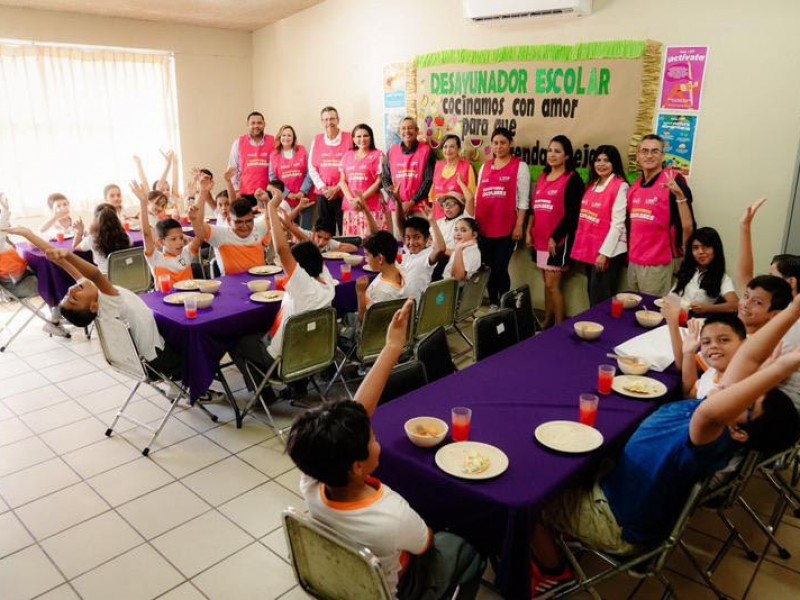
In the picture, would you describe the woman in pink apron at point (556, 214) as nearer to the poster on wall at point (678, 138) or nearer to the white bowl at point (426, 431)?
the poster on wall at point (678, 138)

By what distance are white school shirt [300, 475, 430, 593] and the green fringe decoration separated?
185 inches

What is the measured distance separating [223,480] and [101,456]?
2.79ft

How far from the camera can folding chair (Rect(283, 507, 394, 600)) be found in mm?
1655

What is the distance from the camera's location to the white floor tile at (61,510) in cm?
308

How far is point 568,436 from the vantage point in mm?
2350

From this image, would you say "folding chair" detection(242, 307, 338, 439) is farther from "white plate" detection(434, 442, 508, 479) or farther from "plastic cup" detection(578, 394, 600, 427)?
"plastic cup" detection(578, 394, 600, 427)

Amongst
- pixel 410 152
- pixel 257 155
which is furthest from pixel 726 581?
pixel 257 155

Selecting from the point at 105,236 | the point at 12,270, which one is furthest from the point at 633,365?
the point at 12,270

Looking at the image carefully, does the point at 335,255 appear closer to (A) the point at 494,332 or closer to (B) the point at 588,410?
(A) the point at 494,332

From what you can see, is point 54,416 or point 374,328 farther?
point 54,416

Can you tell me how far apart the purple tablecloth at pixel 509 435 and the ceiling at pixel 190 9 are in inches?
239

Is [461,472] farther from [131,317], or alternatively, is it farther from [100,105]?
[100,105]

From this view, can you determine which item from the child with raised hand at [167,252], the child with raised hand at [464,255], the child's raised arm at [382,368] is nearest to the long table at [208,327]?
the child with raised hand at [167,252]

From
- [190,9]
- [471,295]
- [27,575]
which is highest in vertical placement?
[190,9]
